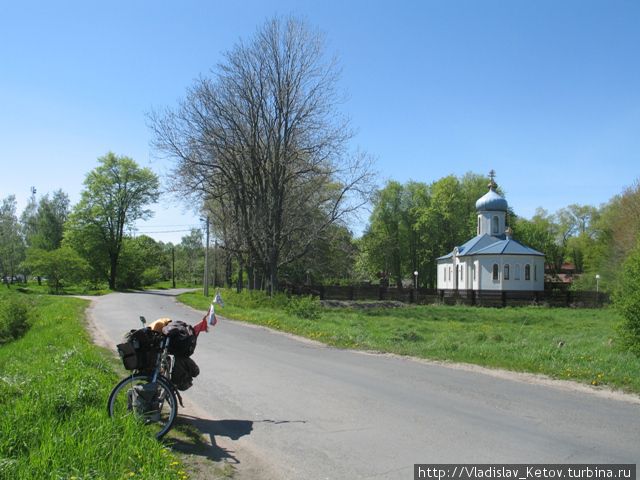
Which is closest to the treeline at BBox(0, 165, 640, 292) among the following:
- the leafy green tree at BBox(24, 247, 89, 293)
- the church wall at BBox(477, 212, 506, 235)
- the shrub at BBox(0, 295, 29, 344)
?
the leafy green tree at BBox(24, 247, 89, 293)

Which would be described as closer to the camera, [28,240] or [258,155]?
[258,155]

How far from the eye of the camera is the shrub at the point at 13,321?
20969 mm

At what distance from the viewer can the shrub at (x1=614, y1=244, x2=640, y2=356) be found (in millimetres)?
12438

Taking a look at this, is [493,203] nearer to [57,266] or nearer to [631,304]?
[57,266]

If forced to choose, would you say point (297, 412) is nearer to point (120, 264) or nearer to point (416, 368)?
point (416, 368)

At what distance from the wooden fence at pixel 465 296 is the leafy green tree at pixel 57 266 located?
82.6 ft

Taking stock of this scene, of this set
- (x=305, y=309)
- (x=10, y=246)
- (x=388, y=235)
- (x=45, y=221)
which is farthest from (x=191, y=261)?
(x=305, y=309)

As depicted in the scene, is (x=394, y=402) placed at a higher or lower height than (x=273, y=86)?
lower

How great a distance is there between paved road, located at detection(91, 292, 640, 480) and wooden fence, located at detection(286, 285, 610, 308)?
33.2 meters

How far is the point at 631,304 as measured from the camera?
12.5m

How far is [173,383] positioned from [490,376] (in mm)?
6748

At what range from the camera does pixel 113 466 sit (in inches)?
184

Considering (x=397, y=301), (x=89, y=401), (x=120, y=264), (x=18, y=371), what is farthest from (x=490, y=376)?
(x=120, y=264)

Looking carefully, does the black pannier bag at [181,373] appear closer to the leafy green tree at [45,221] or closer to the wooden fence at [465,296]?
the wooden fence at [465,296]
